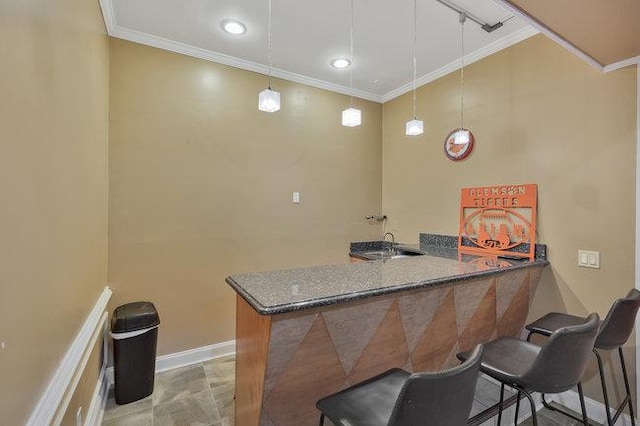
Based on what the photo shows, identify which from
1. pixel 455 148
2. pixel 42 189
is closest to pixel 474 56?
pixel 455 148

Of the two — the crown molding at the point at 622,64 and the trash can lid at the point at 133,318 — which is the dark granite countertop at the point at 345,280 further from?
the crown molding at the point at 622,64

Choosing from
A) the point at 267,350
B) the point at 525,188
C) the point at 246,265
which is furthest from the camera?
the point at 246,265

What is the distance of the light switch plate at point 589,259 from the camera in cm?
209

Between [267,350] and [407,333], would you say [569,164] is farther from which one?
[267,350]

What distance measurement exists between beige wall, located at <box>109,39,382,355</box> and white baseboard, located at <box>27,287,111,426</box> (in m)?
0.82

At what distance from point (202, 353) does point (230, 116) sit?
222cm

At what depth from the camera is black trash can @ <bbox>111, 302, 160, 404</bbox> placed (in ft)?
7.24

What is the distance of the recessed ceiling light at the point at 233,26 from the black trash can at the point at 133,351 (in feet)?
7.49

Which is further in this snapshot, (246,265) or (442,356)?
(246,265)

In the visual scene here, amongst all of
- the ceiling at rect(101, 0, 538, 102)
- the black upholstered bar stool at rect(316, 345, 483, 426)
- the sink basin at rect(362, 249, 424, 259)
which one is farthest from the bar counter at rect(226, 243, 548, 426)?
the ceiling at rect(101, 0, 538, 102)

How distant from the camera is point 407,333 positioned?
1.66m

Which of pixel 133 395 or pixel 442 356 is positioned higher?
pixel 442 356

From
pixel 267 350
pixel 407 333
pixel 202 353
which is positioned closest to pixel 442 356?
pixel 407 333

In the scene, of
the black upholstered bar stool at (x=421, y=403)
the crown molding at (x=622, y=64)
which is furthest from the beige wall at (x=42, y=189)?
the crown molding at (x=622, y=64)
